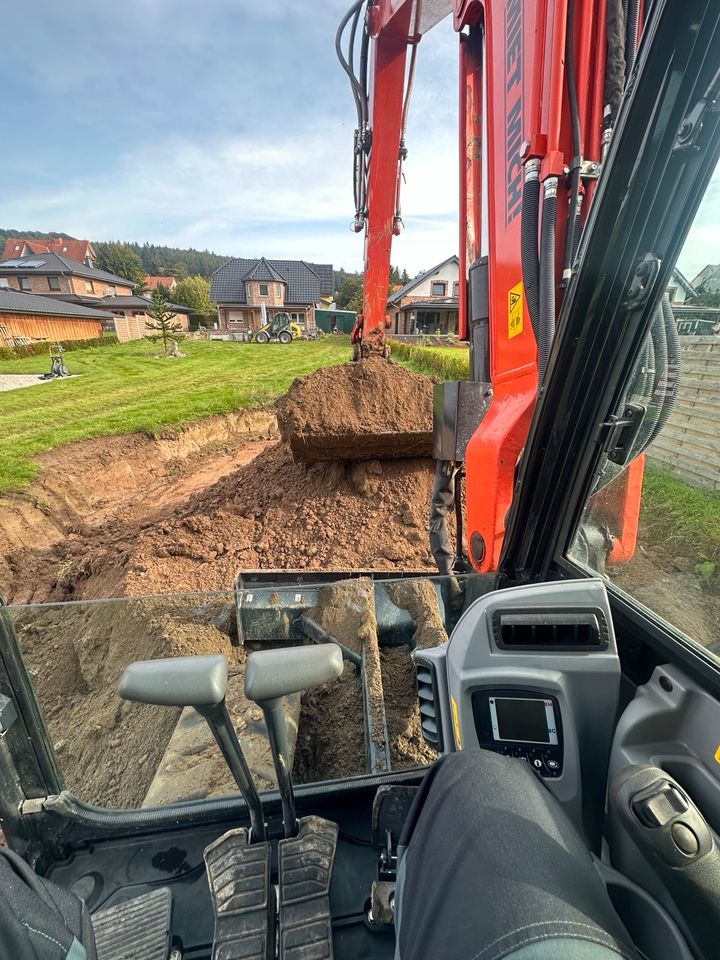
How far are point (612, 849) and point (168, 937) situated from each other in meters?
1.31

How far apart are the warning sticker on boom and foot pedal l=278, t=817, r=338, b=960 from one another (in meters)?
1.95

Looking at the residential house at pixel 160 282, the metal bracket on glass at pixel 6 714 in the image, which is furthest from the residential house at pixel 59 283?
the metal bracket on glass at pixel 6 714

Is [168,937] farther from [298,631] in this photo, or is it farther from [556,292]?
[556,292]

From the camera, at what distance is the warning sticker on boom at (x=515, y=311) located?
166 cm

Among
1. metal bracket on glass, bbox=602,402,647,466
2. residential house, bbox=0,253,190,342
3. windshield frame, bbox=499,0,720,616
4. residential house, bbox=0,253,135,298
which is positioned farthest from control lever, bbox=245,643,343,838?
residential house, bbox=0,253,135,298

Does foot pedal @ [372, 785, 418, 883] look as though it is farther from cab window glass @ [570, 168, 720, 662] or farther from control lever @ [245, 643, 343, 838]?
cab window glass @ [570, 168, 720, 662]

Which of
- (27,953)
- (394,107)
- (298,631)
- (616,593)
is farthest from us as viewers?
(394,107)

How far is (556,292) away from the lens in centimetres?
145

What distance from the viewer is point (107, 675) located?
2.60 meters

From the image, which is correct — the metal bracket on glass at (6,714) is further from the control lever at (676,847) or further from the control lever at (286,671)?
the control lever at (676,847)

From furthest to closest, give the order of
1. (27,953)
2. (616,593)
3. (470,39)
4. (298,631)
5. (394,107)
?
(394,107) → (298,631) → (470,39) → (616,593) → (27,953)

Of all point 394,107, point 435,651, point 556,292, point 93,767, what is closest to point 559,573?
point 435,651

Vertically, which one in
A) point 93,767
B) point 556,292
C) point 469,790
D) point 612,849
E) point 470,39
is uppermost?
point 470,39

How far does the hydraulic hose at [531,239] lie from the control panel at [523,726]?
109 cm
